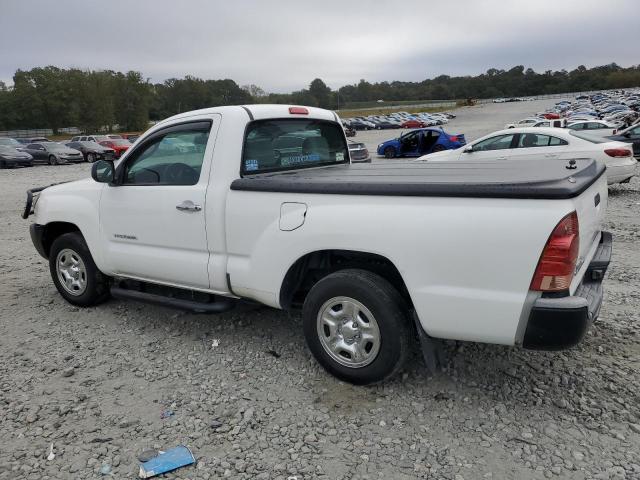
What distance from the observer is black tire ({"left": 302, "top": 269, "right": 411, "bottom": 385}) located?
3.16 meters

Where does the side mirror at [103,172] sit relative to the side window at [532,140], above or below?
above

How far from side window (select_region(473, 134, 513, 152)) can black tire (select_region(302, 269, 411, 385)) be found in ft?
31.7

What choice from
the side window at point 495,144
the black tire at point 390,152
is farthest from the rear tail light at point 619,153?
the black tire at point 390,152

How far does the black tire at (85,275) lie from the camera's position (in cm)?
492

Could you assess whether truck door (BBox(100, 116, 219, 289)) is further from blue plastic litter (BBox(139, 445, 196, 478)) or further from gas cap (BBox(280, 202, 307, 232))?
blue plastic litter (BBox(139, 445, 196, 478))

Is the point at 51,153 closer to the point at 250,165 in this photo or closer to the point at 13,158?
the point at 13,158

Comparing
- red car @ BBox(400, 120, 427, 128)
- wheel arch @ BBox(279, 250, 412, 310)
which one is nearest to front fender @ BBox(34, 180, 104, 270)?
wheel arch @ BBox(279, 250, 412, 310)

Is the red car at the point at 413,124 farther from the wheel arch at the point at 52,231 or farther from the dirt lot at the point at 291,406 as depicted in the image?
the dirt lot at the point at 291,406

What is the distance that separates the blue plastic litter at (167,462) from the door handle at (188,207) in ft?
5.68

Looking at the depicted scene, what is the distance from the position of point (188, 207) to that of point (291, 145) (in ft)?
3.62

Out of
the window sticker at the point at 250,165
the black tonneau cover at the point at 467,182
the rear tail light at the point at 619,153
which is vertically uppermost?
the window sticker at the point at 250,165

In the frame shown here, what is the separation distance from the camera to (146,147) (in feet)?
14.5

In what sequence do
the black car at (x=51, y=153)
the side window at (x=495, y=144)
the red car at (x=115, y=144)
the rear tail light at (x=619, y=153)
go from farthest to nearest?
the red car at (x=115, y=144) < the black car at (x=51, y=153) < the side window at (x=495, y=144) < the rear tail light at (x=619, y=153)

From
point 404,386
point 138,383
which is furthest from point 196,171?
point 404,386
